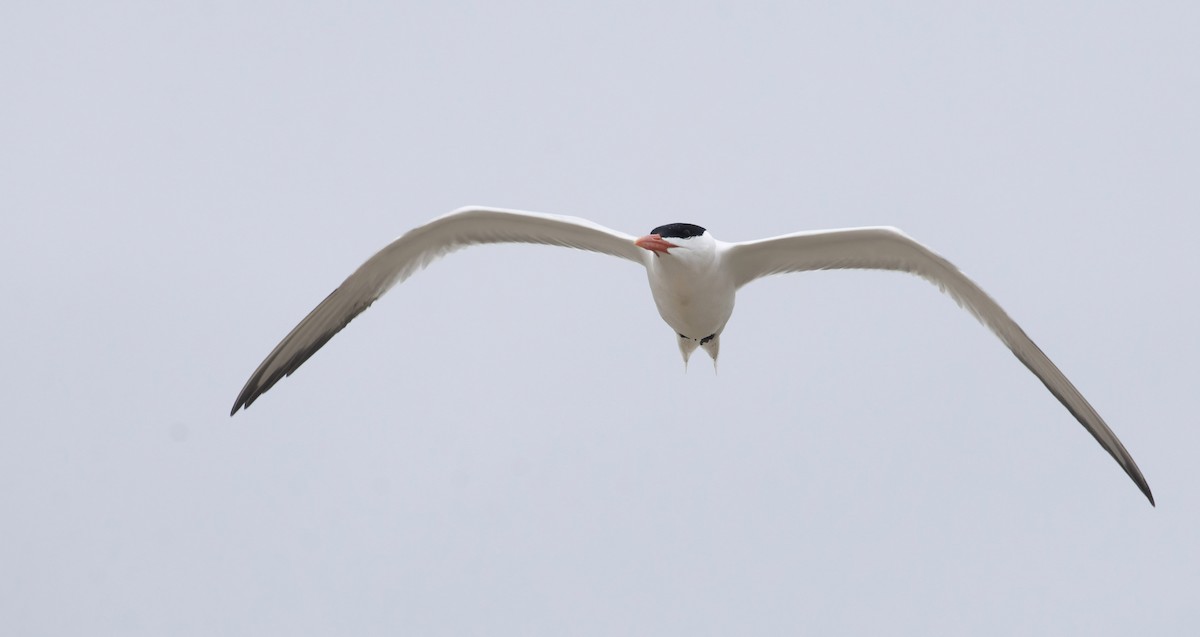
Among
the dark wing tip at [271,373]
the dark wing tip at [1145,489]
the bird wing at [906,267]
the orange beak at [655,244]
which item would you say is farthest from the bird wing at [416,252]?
the dark wing tip at [1145,489]

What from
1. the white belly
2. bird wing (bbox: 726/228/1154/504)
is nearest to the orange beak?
the white belly

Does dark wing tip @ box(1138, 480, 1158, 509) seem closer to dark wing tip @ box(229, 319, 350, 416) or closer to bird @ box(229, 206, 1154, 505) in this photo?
bird @ box(229, 206, 1154, 505)

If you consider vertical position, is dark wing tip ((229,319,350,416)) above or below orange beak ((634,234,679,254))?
below

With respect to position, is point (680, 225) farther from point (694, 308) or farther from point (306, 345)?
point (306, 345)

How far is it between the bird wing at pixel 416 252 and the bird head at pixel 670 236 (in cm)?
67

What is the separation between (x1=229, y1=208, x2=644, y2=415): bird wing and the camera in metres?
16.1

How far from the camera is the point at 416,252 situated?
16.6m

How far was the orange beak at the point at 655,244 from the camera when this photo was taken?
48.5ft

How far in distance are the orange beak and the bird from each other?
0.93 ft

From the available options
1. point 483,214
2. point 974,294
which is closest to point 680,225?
point 483,214

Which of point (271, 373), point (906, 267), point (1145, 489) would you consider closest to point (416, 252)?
point (271, 373)

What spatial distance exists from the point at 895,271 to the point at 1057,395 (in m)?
1.98

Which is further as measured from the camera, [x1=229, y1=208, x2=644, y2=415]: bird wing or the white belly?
[x1=229, y1=208, x2=644, y2=415]: bird wing

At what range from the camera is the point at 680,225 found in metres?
15.2
